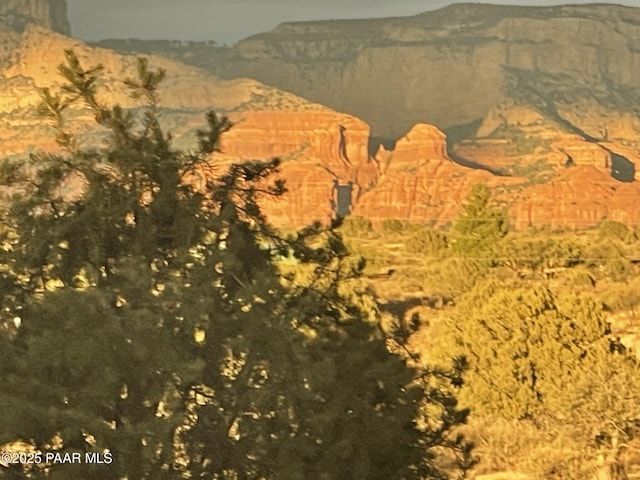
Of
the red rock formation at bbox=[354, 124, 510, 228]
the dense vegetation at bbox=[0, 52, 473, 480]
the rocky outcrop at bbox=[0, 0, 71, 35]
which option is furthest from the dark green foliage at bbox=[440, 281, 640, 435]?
the rocky outcrop at bbox=[0, 0, 71, 35]

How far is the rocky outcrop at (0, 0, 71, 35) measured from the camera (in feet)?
456

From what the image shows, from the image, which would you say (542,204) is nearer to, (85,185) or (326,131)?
(326,131)

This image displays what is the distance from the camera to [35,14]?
157 m

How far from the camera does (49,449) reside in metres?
9.65

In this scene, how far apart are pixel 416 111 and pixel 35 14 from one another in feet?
194

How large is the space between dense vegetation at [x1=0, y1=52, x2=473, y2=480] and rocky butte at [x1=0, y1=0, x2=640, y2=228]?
204 ft

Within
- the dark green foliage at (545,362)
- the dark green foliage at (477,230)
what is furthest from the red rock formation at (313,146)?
the dark green foliage at (545,362)

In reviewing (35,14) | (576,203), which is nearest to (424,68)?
(35,14)

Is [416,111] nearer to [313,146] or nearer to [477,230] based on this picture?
[313,146]

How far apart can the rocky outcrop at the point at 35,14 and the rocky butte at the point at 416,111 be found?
15.3 inches

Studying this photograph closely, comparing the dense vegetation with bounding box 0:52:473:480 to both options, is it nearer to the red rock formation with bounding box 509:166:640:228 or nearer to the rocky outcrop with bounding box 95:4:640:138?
the red rock formation with bounding box 509:166:640:228

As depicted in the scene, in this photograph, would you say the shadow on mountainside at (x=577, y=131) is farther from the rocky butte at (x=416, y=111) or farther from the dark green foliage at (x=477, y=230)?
the dark green foliage at (x=477, y=230)

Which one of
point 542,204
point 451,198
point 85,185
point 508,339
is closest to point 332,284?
point 85,185

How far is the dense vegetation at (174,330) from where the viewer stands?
378 inches
